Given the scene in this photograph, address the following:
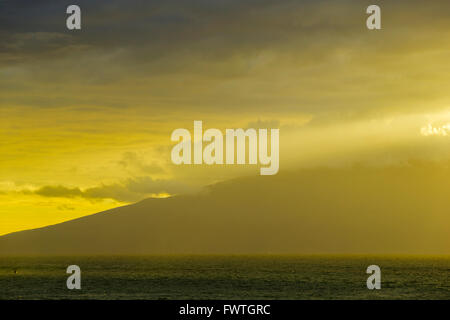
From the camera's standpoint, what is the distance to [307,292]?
7862 cm

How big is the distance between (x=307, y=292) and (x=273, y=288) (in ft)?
28.5
